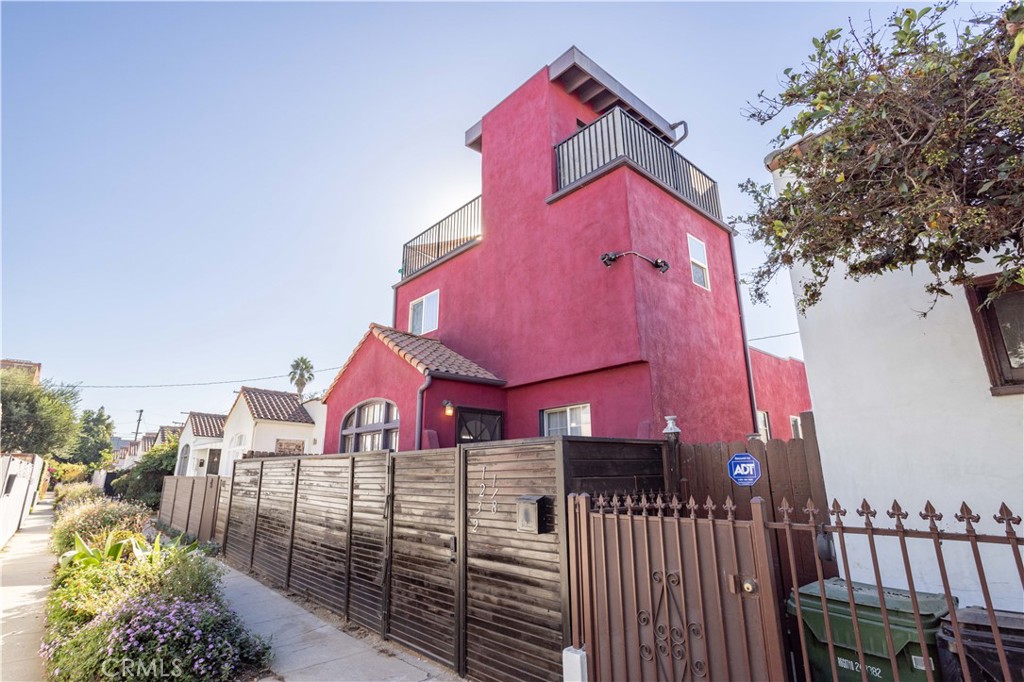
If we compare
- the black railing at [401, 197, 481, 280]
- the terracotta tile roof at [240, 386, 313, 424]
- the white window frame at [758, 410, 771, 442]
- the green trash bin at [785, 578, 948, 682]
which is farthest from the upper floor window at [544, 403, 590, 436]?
the terracotta tile roof at [240, 386, 313, 424]

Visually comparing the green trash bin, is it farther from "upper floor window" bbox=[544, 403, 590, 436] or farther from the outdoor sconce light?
"upper floor window" bbox=[544, 403, 590, 436]

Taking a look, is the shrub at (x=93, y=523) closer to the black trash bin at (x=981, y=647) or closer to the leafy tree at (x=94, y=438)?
the black trash bin at (x=981, y=647)

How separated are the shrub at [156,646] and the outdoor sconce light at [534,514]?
11.5 feet

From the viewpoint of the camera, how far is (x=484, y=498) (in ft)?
16.1

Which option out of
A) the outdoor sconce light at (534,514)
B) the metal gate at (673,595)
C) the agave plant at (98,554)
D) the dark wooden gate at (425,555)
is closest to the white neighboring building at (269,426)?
the agave plant at (98,554)

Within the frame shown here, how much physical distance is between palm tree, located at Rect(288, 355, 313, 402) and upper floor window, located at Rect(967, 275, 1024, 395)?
35.7m

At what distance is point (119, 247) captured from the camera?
1280 cm

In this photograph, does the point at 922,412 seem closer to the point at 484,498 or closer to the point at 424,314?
the point at 484,498

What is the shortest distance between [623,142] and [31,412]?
105 feet

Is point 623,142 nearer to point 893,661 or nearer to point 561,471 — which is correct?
point 561,471

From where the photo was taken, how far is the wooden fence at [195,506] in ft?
39.8

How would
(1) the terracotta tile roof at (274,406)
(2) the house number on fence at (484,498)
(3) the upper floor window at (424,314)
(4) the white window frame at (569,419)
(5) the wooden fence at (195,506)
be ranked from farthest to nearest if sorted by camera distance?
(1) the terracotta tile roof at (274,406) < (3) the upper floor window at (424,314) < (5) the wooden fence at (195,506) < (4) the white window frame at (569,419) < (2) the house number on fence at (484,498)

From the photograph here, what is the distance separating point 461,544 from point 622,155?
7253 millimetres

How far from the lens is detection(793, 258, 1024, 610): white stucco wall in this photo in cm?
382
